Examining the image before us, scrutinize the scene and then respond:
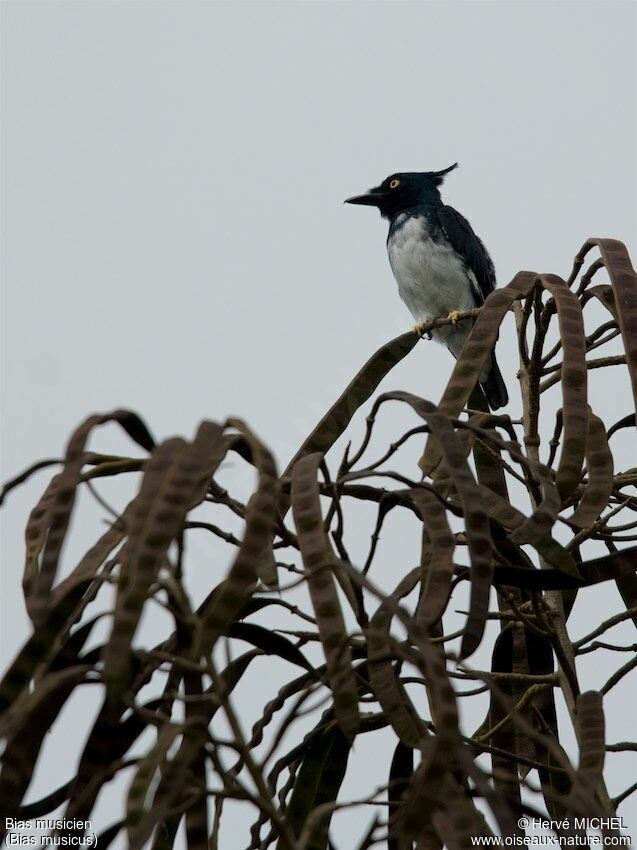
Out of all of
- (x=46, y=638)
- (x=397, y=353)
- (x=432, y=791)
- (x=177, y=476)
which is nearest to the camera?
(x=432, y=791)

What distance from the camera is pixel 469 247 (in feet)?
27.5

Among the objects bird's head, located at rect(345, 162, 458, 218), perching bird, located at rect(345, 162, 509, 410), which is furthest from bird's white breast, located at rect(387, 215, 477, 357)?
bird's head, located at rect(345, 162, 458, 218)

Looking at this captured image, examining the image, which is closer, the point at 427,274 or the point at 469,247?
the point at 427,274

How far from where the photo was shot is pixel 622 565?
95.3 inches

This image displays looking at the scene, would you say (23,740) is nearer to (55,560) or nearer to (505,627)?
(55,560)

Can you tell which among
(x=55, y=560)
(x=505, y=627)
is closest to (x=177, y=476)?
(x=55, y=560)

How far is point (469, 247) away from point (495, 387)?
3.34ft

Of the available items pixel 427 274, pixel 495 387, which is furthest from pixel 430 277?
pixel 495 387

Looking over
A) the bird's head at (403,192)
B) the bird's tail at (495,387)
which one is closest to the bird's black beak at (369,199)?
the bird's head at (403,192)

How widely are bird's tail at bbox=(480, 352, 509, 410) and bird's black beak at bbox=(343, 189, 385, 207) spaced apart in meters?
1.69

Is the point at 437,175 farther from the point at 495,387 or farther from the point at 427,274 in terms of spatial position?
the point at 495,387

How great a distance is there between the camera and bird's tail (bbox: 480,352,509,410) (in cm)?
783

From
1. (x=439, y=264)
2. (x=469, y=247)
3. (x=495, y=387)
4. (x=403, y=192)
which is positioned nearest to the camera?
(x=495, y=387)

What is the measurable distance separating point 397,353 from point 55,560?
60.2 inches
